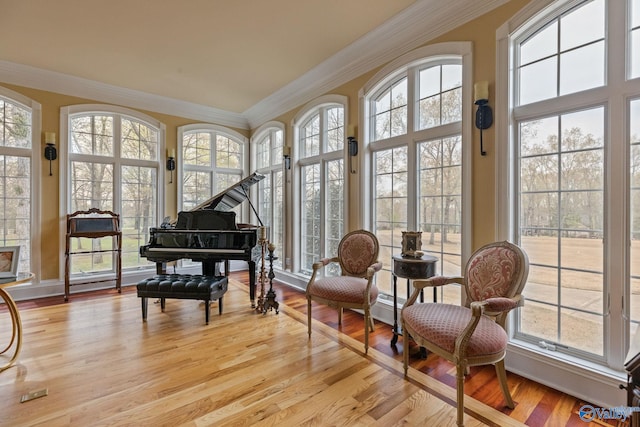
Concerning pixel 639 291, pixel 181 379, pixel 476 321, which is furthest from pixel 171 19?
pixel 639 291

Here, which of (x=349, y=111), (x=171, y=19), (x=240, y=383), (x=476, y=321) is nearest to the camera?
(x=476, y=321)

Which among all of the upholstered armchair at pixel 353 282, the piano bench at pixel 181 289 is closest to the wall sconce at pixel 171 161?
the piano bench at pixel 181 289

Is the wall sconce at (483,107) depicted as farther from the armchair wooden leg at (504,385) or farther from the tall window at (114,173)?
the tall window at (114,173)

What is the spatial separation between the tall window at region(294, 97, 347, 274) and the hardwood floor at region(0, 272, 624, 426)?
5.06 ft

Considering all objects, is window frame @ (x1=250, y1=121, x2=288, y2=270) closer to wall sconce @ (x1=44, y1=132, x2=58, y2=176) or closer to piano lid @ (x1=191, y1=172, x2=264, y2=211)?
piano lid @ (x1=191, y1=172, x2=264, y2=211)

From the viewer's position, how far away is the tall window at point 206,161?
5625 mm

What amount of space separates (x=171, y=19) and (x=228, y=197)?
2.09 m

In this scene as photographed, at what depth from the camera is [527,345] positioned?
237cm

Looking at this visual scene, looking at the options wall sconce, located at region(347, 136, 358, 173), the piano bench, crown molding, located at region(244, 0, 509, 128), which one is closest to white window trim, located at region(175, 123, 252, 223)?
crown molding, located at region(244, 0, 509, 128)

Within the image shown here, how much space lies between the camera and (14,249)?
2523mm

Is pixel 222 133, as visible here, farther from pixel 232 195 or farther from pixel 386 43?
pixel 386 43

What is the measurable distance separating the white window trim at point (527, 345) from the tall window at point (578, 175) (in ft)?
0.22

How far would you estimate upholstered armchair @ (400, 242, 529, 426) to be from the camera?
1.78 metres

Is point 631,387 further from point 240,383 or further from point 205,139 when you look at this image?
point 205,139
